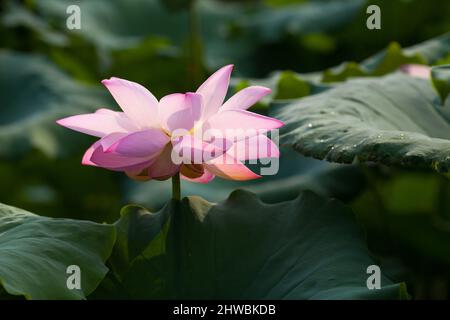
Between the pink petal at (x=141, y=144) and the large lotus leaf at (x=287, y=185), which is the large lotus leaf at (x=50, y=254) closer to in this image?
the pink petal at (x=141, y=144)

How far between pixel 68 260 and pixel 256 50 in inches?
80.6

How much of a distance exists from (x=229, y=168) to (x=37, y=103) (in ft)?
5.23

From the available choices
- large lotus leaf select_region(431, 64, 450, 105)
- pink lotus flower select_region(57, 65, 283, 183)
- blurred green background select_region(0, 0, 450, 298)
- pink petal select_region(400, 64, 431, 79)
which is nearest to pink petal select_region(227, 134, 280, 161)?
pink lotus flower select_region(57, 65, 283, 183)

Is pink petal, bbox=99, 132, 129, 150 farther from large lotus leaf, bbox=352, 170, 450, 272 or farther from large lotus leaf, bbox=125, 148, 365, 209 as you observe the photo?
large lotus leaf, bbox=352, 170, 450, 272

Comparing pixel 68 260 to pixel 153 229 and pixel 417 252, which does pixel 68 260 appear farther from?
pixel 417 252

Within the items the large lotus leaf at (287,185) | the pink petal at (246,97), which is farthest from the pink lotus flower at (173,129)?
the large lotus leaf at (287,185)

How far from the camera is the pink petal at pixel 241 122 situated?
1005 millimetres

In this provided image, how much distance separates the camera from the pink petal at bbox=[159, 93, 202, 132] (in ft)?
3.29

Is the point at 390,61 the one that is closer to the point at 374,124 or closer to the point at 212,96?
the point at 374,124

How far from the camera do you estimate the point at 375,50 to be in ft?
8.59

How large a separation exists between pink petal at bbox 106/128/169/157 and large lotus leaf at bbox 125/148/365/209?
25.8 inches

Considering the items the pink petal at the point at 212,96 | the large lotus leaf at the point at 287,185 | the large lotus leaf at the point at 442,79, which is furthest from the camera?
the large lotus leaf at the point at 287,185

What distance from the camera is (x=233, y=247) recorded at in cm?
110

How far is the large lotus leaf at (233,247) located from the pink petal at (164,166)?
0.08m
